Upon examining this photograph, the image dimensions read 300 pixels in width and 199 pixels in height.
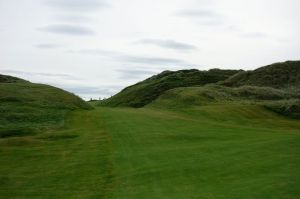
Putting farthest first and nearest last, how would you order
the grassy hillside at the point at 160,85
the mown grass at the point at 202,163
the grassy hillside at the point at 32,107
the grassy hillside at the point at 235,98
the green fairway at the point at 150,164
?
the grassy hillside at the point at 160,85
the grassy hillside at the point at 235,98
the grassy hillside at the point at 32,107
the green fairway at the point at 150,164
the mown grass at the point at 202,163

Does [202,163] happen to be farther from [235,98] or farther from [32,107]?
[235,98]

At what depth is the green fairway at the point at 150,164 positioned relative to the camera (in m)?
21.3

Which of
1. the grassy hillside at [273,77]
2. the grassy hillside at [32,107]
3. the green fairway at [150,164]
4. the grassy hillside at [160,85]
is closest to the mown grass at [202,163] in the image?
the green fairway at [150,164]

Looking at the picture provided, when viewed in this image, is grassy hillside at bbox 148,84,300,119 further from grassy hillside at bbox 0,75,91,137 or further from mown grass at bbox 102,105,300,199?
mown grass at bbox 102,105,300,199

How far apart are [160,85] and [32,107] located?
196 feet

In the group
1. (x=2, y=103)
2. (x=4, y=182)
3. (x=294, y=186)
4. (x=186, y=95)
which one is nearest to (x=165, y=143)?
(x=4, y=182)

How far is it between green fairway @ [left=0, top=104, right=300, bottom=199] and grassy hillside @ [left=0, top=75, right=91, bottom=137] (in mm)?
5037

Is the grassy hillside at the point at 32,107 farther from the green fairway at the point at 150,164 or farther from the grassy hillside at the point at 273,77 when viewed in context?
the grassy hillside at the point at 273,77

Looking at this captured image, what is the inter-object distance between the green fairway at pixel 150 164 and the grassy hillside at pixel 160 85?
63772mm

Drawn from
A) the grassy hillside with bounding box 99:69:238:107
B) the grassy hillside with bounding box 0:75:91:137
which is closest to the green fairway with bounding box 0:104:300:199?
the grassy hillside with bounding box 0:75:91:137

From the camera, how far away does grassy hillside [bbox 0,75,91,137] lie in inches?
1918

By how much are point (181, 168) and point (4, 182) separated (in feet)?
31.7

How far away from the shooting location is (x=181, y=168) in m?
25.9

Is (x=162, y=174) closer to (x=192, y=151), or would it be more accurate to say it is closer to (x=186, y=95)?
(x=192, y=151)
